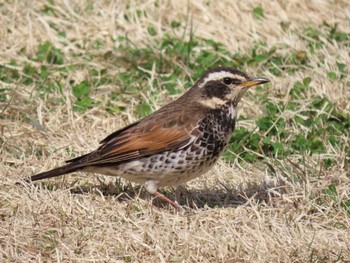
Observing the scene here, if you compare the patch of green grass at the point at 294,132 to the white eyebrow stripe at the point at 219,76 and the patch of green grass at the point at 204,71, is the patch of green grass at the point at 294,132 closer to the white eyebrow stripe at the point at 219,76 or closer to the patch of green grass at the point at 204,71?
the patch of green grass at the point at 204,71

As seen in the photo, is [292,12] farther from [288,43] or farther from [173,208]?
[173,208]

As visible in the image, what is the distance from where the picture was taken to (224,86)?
7.93m

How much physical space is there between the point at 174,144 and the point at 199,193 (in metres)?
0.74

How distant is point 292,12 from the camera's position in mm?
11883

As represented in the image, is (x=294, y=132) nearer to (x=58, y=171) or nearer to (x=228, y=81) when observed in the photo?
(x=228, y=81)

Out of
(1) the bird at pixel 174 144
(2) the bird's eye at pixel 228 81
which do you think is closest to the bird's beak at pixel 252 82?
(1) the bird at pixel 174 144

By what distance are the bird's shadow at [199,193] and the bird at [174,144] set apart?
21cm

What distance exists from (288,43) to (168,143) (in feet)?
12.5

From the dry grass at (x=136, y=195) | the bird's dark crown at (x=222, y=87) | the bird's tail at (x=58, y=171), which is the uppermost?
the bird's dark crown at (x=222, y=87)

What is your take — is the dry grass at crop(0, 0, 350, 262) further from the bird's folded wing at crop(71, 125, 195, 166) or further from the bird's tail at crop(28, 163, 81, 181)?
the bird's folded wing at crop(71, 125, 195, 166)

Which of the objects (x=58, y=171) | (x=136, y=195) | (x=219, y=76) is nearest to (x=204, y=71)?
(x=219, y=76)

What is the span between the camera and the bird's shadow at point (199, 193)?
25.8 ft

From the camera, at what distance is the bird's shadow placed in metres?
7.85

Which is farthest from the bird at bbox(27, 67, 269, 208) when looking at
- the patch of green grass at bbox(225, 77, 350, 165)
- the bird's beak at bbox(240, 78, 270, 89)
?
the patch of green grass at bbox(225, 77, 350, 165)
